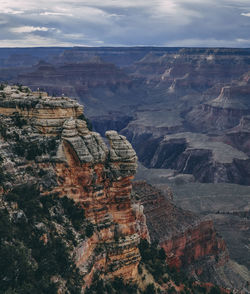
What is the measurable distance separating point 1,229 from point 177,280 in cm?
2307

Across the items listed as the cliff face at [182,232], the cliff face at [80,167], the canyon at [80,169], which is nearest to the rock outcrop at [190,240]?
the cliff face at [182,232]

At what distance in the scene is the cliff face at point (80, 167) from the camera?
40250 millimetres

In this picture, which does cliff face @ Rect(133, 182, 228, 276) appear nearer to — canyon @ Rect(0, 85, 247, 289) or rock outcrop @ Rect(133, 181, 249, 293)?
rock outcrop @ Rect(133, 181, 249, 293)

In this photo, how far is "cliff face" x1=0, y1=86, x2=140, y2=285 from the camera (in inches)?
1585

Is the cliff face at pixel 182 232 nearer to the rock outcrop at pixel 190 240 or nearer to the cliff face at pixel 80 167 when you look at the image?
the rock outcrop at pixel 190 240

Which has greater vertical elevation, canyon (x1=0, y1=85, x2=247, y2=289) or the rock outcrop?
canyon (x1=0, y1=85, x2=247, y2=289)

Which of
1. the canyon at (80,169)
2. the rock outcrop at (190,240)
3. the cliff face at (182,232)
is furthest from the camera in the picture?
the cliff face at (182,232)

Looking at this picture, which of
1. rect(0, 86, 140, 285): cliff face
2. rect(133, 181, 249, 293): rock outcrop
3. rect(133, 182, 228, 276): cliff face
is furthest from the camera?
rect(133, 182, 228, 276): cliff face

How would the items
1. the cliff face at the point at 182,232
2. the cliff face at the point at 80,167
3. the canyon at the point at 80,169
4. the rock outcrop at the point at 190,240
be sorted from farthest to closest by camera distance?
the cliff face at the point at 182,232, the rock outcrop at the point at 190,240, the cliff face at the point at 80,167, the canyon at the point at 80,169

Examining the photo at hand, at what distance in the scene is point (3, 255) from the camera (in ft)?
108

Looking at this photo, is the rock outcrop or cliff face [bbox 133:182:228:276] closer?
the rock outcrop

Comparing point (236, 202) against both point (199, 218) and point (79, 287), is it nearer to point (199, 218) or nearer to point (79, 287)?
point (199, 218)

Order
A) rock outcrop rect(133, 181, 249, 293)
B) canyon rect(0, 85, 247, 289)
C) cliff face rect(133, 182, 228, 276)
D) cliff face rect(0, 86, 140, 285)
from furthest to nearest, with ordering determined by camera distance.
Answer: cliff face rect(133, 182, 228, 276) → rock outcrop rect(133, 181, 249, 293) → cliff face rect(0, 86, 140, 285) → canyon rect(0, 85, 247, 289)

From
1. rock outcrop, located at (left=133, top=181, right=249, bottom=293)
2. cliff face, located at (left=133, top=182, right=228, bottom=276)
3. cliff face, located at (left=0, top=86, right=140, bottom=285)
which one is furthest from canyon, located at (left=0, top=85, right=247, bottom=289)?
cliff face, located at (left=133, top=182, right=228, bottom=276)
